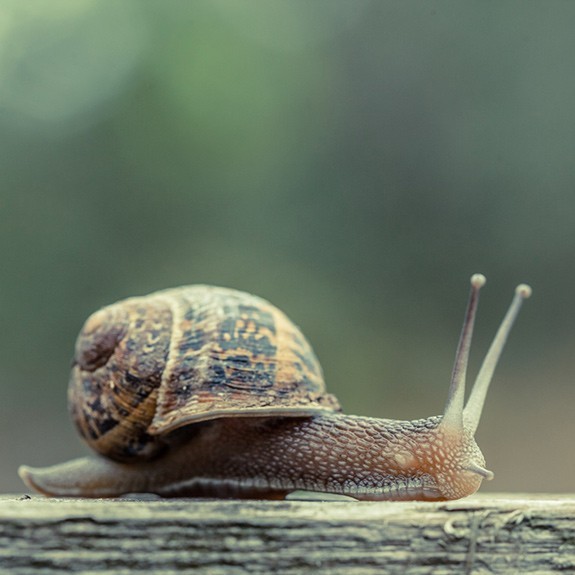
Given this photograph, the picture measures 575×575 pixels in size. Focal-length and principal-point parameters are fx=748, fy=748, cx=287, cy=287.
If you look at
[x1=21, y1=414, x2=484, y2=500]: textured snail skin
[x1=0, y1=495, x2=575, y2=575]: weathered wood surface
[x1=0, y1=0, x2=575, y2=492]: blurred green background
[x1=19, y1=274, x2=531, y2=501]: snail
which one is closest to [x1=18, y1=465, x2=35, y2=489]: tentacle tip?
[x1=21, y1=414, x2=484, y2=500]: textured snail skin

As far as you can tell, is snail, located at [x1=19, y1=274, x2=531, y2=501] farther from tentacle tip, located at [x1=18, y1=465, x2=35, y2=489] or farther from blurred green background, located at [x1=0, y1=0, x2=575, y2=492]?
blurred green background, located at [x1=0, y1=0, x2=575, y2=492]

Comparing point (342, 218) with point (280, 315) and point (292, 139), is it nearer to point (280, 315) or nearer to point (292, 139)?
point (292, 139)

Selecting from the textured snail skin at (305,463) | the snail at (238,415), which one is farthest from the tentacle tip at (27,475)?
the snail at (238,415)

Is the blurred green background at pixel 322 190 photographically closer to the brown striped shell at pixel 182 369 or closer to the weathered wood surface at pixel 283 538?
the brown striped shell at pixel 182 369

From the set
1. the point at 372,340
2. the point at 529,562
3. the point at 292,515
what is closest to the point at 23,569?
the point at 292,515

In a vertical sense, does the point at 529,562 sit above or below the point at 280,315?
below
